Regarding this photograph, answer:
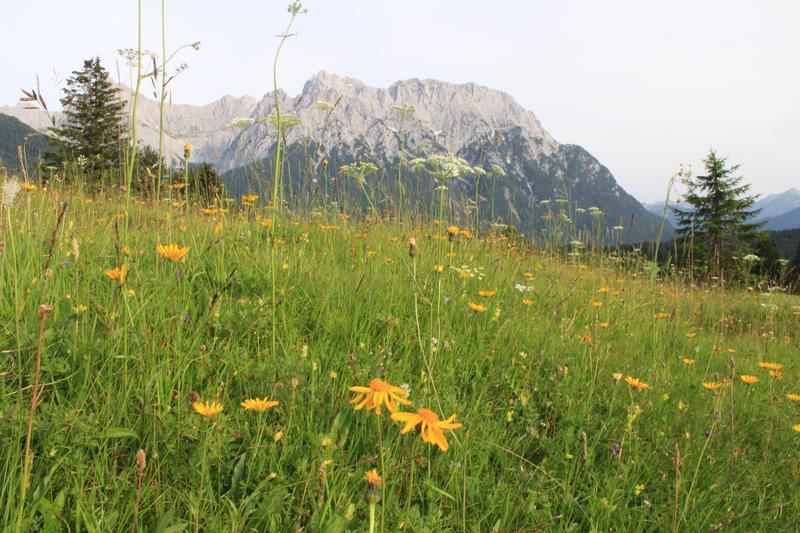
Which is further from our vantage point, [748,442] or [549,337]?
[549,337]

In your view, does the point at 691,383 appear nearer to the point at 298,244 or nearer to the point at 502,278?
the point at 502,278

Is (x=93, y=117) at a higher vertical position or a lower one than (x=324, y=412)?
higher

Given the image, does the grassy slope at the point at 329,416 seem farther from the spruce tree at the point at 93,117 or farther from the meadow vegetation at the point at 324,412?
the spruce tree at the point at 93,117

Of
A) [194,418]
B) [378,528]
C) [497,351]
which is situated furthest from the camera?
[497,351]

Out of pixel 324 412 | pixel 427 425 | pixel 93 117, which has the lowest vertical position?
pixel 324 412

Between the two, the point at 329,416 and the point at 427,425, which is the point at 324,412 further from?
the point at 427,425

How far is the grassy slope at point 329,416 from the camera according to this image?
1155mm

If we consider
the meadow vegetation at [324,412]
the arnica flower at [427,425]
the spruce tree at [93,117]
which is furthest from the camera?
the spruce tree at [93,117]

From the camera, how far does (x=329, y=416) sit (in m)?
1.46

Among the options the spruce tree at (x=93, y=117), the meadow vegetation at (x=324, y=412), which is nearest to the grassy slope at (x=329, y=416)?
the meadow vegetation at (x=324, y=412)

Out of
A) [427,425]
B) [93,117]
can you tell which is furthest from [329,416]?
[93,117]

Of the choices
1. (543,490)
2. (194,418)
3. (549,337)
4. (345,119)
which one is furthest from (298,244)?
(345,119)

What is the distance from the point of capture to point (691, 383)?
2637 millimetres

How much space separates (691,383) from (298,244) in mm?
2667
